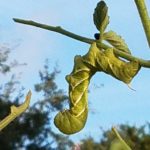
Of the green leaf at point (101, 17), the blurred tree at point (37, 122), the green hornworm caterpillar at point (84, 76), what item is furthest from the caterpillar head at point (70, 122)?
the blurred tree at point (37, 122)

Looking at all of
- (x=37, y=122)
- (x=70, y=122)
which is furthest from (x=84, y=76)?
(x=37, y=122)

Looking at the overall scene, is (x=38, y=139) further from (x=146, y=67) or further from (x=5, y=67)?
(x=146, y=67)

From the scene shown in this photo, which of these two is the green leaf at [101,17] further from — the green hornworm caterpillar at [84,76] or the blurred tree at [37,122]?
the blurred tree at [37,122]

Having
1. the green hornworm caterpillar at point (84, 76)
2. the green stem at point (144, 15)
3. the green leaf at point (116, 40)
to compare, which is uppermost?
the green stem at point (144, 15)

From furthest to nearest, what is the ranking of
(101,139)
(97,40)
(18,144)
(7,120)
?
(101,139), (18,144), (97,40), (7,120)

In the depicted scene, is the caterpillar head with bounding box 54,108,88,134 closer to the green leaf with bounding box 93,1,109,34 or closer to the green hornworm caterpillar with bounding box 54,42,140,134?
the green hornworm caterpillar with bounding box 54,42,140,134

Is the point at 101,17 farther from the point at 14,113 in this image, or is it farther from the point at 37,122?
the point at 37,122

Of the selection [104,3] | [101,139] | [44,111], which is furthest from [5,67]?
[104,3]
